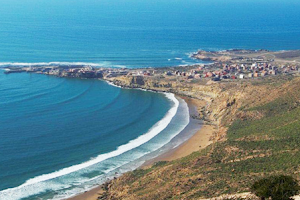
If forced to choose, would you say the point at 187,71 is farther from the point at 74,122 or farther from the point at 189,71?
the point at 74,122

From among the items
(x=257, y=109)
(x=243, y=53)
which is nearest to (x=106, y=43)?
(x=243, y=53)

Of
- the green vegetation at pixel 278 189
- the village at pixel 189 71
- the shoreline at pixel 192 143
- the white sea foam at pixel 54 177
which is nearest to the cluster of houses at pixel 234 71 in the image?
the village at pixel 189 71

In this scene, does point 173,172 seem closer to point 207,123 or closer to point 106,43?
point 207,123

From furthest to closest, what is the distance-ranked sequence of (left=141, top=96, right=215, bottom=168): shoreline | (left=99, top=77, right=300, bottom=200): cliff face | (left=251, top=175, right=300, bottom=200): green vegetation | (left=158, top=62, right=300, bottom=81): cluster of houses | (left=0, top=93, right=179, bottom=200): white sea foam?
(left=158, top=62, right=300, bottom=81): cluster of houses < (left=141, top=96, right=215, bottom=168): shoreline < (left=0, top=93, right=179, bottom=200): white sea foam < (left=99, top=77, right=300, bottom=200): cliff face < (left=251, top=175, right=300, bottom=200): green vegetation

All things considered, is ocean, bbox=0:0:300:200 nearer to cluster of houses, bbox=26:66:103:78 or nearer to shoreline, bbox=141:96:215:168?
shoreline, bbox=141:96:215:168

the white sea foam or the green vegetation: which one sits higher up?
the green vegetation

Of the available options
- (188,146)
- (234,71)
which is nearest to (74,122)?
(188,146)

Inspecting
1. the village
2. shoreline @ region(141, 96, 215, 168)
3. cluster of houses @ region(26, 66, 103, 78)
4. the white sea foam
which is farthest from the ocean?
the village
